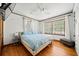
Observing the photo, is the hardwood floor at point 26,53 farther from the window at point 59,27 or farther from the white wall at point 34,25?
the white wall at point 34,25

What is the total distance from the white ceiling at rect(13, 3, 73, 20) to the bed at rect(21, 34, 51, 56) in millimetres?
329

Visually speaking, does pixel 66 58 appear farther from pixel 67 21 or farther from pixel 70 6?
pixel 70 6

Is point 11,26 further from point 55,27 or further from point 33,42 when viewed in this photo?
point 55,27

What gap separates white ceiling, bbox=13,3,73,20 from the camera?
922 millimetres

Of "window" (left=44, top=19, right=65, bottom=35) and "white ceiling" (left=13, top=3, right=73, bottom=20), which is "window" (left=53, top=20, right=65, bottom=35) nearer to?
"window" (left=44, top=19, right=65, bottom=35)

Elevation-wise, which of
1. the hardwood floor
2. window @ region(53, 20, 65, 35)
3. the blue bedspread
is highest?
window @ region(53, 20, 65, 35)

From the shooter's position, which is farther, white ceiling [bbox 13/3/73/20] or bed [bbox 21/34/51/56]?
bed [bbox 21/34/51/56]

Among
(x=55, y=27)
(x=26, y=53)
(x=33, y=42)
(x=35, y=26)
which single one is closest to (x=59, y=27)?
(x=55, y=27)

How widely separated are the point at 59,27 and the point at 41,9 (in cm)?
40

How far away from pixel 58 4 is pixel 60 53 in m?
0.76

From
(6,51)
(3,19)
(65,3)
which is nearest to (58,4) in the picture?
(65,3)

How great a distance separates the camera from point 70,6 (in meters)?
0.95

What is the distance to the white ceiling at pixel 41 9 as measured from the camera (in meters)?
0.92

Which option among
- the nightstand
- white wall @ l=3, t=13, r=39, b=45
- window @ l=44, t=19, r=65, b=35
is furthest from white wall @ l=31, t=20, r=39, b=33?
the nightstand
